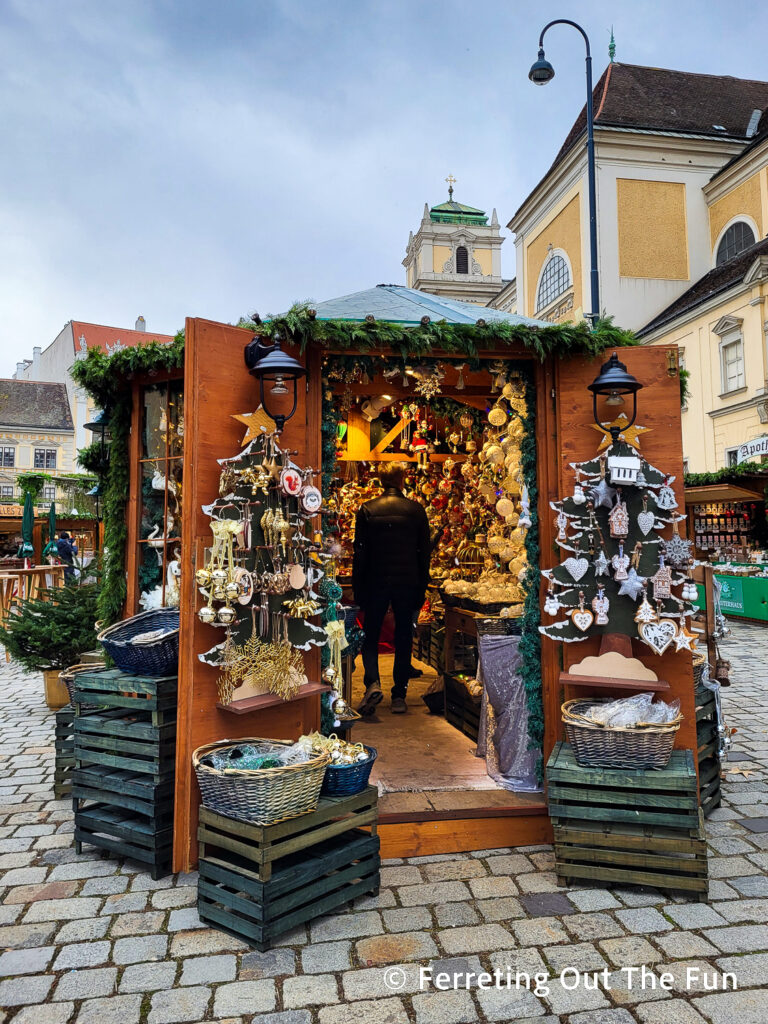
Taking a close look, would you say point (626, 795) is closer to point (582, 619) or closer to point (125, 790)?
point (582, 619)

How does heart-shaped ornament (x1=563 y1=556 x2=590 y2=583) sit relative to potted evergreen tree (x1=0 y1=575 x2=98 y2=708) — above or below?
above

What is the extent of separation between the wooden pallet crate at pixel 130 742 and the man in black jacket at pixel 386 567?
8.39 ft

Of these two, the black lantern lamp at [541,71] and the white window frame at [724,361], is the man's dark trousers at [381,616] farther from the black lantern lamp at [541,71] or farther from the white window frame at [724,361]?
the white window frame at [724,361]

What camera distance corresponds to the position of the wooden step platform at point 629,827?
10.9 feet

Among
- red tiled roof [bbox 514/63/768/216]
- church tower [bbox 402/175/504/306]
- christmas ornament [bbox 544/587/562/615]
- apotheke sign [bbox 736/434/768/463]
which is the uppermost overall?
church tower [bbox 402/175/504/306]

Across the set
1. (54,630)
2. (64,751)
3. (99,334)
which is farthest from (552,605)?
(99,334)

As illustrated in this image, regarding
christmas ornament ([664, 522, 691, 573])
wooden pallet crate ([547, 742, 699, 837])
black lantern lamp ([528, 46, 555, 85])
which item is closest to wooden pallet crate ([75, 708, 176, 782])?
wooden pallet crate ([547, 742, 699, 837])

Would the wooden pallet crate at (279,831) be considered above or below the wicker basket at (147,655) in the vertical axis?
below

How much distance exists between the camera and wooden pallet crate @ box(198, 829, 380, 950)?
2941mm

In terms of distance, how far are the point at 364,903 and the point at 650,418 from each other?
10.0ft

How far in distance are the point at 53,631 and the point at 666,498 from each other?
5605mm

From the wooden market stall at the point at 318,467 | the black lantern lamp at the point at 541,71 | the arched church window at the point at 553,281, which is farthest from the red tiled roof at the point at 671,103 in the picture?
the wooden market stall at the point at 318,467

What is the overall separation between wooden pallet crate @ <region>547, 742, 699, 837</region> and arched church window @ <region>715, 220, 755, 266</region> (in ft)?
74.2

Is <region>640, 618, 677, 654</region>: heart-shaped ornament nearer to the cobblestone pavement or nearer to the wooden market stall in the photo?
the wooden market stall
